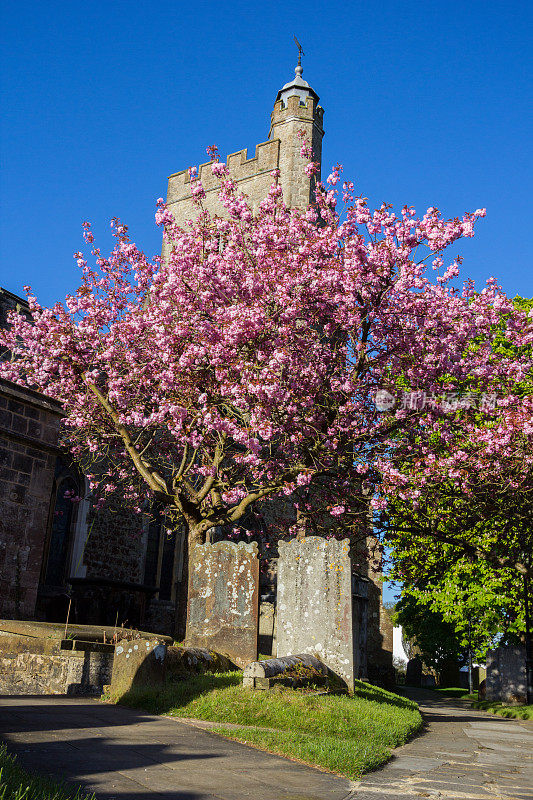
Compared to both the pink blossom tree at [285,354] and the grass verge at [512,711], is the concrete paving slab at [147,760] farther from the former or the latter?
the grass verge at [512,711]

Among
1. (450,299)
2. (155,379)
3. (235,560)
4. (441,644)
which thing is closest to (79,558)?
(155,379)

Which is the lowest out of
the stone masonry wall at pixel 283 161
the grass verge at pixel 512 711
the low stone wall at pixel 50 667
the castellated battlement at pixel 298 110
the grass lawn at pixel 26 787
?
the grass verge at pixel 512 711

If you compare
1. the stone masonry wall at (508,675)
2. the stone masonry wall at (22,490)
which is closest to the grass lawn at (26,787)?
the stone masonry wall at (22,490)

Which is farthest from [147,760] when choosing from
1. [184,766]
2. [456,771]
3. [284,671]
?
[284,671]

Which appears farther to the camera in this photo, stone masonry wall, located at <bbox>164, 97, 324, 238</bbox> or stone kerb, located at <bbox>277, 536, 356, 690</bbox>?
stone masonry wall, located at <bbox>164, 97, 324, 238</bbox>

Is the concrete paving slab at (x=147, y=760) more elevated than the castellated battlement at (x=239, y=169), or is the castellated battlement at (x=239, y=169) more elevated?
the castellated battlement at (x=239, y=169)

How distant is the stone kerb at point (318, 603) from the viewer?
10961mm

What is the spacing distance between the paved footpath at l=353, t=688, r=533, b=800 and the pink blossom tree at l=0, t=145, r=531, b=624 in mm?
4789

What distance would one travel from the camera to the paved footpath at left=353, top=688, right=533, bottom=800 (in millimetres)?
5426

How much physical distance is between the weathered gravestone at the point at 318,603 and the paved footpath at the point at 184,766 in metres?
3.09

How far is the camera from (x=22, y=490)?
10.2 metres

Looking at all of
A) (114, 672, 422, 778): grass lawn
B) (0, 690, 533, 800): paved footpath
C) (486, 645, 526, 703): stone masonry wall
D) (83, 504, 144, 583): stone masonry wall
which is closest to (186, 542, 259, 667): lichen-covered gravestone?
(114, 672, 422, 778): grass lawn

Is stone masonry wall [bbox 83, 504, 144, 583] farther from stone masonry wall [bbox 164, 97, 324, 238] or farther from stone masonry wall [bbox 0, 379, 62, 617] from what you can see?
stone masonry wall [bbox 164, 97, 324, 238]

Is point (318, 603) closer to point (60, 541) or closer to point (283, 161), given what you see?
point (60, 541)
